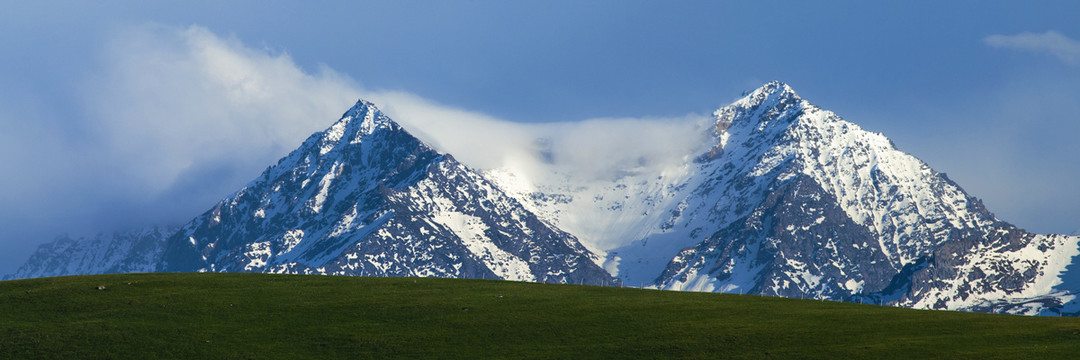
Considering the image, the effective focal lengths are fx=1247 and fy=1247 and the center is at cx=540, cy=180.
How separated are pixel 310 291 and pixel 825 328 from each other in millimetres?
43796

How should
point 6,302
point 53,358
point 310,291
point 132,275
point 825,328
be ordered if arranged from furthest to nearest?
point 132,275 → point 310,291 → point 6,302 → point 825,328 → point 53,358

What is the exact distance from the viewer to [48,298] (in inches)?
3984

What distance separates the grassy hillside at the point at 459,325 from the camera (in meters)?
84.3

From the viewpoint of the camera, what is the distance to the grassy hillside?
8431 centimetres

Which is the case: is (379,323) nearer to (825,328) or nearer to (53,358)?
(53,358)

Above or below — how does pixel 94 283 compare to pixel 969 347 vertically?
above

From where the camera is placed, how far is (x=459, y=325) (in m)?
93.1

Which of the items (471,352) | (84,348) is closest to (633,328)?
(471,352)

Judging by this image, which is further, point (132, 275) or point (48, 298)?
point (132, 275)

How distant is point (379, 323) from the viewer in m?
93.5

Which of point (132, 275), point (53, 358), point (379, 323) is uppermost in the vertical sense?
point (132, 275)

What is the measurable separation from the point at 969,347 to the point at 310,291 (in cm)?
5418

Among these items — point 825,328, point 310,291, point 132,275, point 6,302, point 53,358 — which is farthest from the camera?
point 132,275

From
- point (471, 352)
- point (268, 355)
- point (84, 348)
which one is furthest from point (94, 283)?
point (471, 352)
